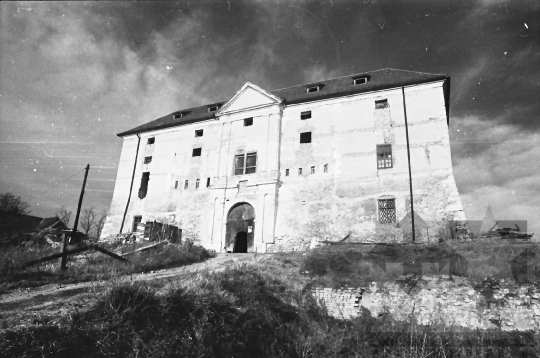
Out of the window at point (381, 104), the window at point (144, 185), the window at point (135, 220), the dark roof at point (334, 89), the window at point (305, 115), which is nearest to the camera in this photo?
the dark roof at point (334, 89)

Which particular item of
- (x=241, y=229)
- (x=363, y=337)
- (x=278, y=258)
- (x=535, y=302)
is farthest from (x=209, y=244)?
(x=535, y=302)

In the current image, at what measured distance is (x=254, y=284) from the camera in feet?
39.0

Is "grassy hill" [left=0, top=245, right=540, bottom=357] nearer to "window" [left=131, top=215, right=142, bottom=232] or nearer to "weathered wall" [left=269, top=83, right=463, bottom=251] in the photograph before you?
"weathered wall" [left=269, top=83, right=463, bottom=251]

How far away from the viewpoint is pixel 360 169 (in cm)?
2142

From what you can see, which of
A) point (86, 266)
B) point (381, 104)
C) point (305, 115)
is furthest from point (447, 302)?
point (305, 115)

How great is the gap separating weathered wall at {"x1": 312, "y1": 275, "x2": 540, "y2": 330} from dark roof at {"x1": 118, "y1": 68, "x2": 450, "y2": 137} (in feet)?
45.8

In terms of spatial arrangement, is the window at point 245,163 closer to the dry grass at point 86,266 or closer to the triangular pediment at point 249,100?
the triangular pediment at point 249,100

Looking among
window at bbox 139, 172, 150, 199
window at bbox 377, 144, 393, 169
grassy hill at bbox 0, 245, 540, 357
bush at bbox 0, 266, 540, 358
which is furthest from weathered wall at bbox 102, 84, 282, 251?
bush at bbox 0, 266, 540, 358

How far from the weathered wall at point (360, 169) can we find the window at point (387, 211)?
29 centimetres

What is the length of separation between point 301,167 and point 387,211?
6.39 metres

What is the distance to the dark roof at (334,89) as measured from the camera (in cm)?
2215

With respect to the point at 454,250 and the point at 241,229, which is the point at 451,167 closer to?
the point at 454,250

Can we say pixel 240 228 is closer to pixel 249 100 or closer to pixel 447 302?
pixel 249 100

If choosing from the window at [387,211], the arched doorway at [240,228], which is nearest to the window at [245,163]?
the arched doorway at [240,228]
